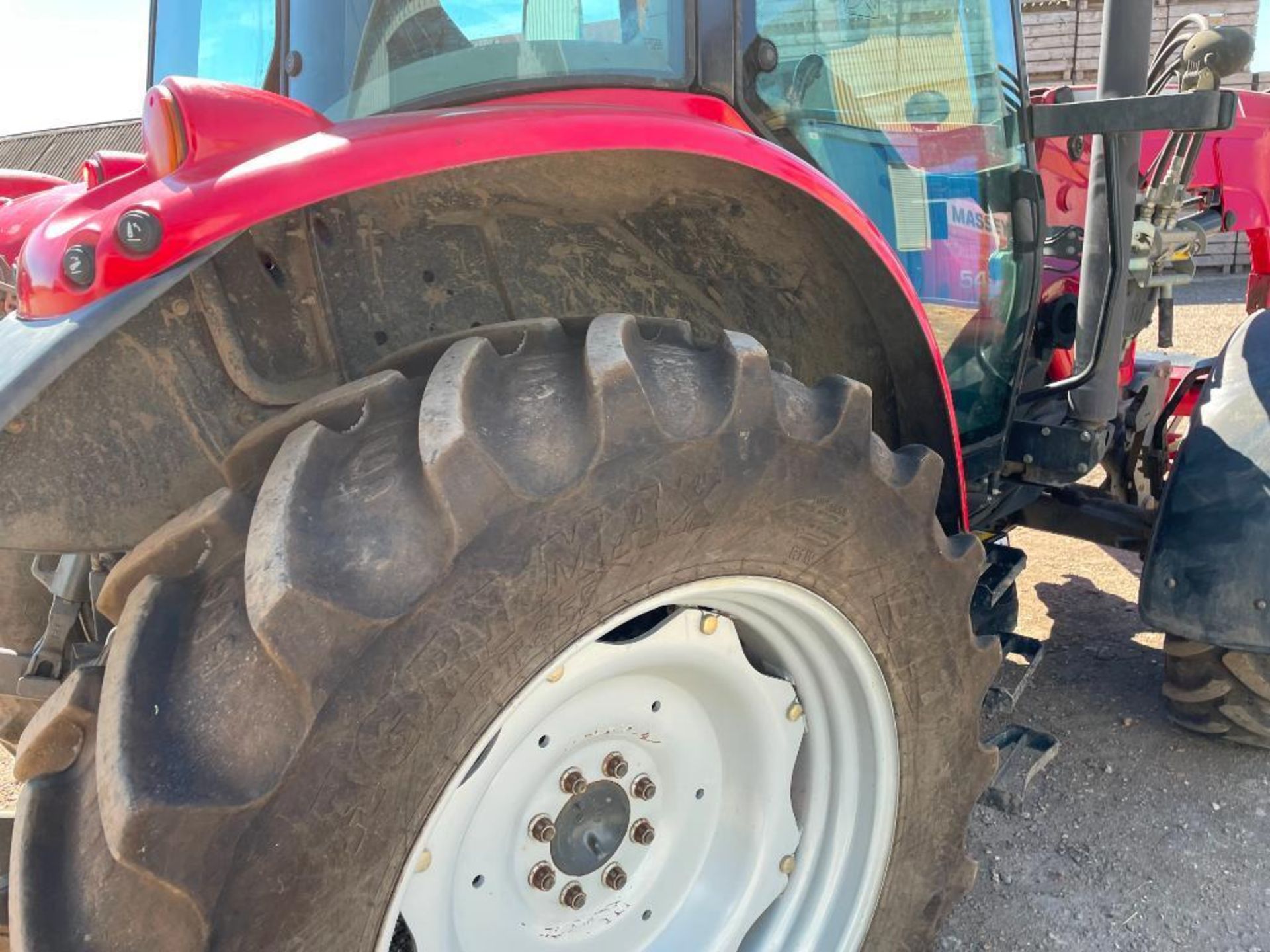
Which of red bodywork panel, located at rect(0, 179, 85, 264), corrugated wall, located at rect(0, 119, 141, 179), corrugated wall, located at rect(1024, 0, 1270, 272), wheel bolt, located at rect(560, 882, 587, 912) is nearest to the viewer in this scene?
wheel bolt, located at rect(560, 882, 587, 912)

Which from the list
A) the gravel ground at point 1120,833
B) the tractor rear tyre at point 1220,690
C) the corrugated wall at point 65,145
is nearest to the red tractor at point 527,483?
the tractor rear tyre at point 1220,690

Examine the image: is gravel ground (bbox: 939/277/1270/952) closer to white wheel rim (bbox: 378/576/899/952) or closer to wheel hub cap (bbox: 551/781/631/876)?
white wheel rim (bbox: 378/576/899/952)

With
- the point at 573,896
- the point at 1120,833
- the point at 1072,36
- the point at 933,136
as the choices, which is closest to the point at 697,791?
the point at 573,896

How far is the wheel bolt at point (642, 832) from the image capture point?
1.52 m

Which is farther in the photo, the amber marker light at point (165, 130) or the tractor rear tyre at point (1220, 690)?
the tractor rear tyre at point (1220, 690)

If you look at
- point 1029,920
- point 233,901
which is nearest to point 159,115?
point 233,901

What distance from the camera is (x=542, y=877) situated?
56.0 inches

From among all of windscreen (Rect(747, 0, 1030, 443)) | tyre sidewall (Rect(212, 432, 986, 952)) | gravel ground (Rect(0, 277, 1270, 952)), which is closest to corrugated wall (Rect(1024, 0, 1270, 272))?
gravel ground (Rect(0, 277, 1270, 952))

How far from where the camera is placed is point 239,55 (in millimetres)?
2023

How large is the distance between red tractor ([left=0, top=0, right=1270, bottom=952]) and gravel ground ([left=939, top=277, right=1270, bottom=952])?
46 centimetres

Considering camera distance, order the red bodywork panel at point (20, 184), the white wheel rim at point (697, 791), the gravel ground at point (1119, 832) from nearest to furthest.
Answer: the white wheel rim at point (697, 791), the gravel ground at point (1119, 832), the red bodywork panel at point (20, 184)

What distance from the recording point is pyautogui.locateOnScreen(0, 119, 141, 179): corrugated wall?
13.0 metres

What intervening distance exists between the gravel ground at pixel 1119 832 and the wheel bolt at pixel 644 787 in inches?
35.4

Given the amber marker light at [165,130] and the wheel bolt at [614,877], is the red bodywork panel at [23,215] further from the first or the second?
the wheel bolt at [614,877]
